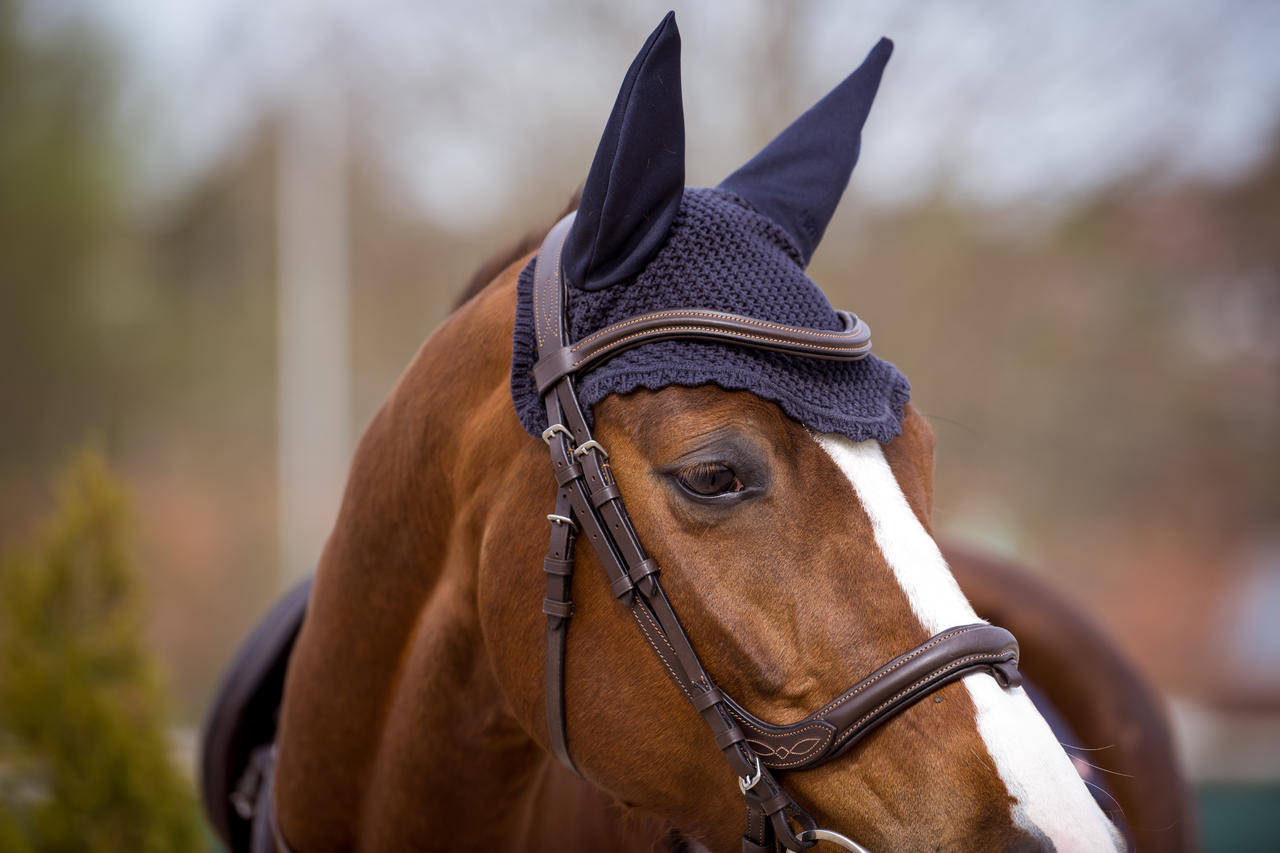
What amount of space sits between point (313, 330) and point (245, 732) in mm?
11066

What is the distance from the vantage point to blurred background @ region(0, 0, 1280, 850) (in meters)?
8.67

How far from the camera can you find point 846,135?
1.85 metres

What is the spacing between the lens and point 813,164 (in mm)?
1799

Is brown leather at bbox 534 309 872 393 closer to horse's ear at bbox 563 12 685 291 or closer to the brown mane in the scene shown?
horse's ear at bbox 563 12 685 291

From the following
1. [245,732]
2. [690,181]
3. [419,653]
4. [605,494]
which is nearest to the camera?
[605,494]

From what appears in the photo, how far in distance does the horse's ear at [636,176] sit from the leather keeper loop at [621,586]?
48 centimetres

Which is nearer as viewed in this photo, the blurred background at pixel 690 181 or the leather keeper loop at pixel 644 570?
the leather keeper loop at pixel 644 570

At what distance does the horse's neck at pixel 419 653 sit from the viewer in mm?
1620

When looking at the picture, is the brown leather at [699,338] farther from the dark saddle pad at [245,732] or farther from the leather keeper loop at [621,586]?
the dark saddle pad at [245,732]

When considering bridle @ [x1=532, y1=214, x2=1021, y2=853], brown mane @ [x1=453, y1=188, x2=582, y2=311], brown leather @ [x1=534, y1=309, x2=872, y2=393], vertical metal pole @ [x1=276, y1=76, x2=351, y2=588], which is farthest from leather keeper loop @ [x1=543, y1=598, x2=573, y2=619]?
vertical metal pole @ [x1=276, y1=76, x2=351, y2=588]

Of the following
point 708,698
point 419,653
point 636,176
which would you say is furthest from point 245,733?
point 636,176

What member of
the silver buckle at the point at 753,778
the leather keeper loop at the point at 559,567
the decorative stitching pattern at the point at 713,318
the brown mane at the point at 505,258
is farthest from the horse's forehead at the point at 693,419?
the brown mane at the point at 505,258

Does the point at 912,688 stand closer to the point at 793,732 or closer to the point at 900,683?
the point at 900,683

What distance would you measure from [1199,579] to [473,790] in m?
11.5
